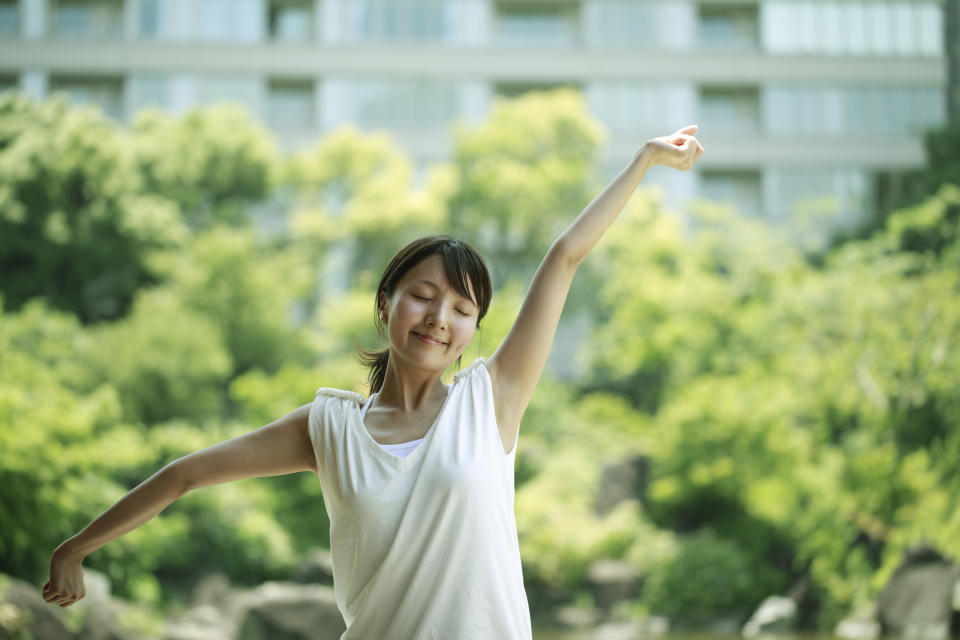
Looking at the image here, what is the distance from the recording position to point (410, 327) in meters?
1.13

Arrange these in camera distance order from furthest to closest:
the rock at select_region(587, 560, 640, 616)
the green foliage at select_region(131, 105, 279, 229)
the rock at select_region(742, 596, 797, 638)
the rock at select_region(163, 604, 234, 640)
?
the green foliage at select_region(131, 105, 279, 229), the rock at select_region(587, 560, 640, 616), the rock at select_region(742, 596, 797, 638), the rock at select_region(163, 604, 234, 640)

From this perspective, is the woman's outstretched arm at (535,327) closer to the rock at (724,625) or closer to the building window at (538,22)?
the rock at (724,625)

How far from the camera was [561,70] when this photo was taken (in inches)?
620

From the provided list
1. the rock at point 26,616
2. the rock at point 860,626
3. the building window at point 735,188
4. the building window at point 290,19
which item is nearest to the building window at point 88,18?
the building window at point 290,19

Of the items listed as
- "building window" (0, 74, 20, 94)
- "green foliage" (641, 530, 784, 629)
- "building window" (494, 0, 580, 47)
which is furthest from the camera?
"building window" (494, 0, 580, 47)

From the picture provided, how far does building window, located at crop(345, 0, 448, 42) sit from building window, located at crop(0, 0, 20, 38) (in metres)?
4.61

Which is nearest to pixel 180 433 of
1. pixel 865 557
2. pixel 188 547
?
pixel 188 547

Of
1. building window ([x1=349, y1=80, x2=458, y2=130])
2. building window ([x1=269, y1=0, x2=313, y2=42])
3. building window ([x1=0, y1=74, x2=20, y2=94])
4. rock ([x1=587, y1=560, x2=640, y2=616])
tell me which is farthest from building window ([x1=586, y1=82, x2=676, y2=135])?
building window ([x1=0, y1=74, x2=20, y2=94])

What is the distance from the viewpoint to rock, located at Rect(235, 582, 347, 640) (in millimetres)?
6383

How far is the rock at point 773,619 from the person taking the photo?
884 centimetres

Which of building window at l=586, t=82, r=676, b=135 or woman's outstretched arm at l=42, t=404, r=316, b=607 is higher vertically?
building window at l=586, t=82, r=676, b=135

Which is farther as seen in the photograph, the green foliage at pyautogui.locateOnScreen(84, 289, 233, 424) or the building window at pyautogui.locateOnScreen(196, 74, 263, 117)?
the building window at pyautogui.locateOnScreen(196, 74, 263, 117)

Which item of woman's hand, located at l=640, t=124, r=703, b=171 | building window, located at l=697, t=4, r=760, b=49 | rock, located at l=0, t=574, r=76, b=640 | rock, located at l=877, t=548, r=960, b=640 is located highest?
building window, located at l=697, t=4, r=760, b=49

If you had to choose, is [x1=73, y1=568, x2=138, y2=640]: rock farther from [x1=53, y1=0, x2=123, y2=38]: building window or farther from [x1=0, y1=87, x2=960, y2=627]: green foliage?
[x1=53, y1=0, x2=123, y2=38]: building window
